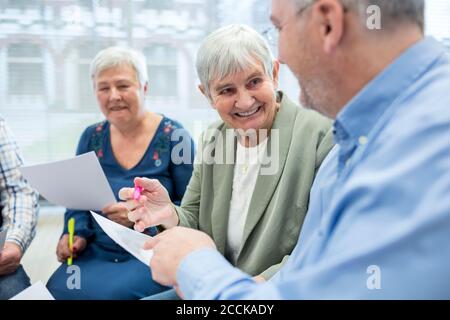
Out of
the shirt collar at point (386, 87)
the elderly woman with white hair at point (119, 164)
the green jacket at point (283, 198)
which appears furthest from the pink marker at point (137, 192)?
the shirt collar at point (386, 87)

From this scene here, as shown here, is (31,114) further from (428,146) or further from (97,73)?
(428,146)

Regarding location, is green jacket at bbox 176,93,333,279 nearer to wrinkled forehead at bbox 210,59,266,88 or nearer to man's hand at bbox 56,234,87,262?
wrinkled forehead at bbox 210,59,266,88

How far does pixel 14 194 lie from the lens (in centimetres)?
146

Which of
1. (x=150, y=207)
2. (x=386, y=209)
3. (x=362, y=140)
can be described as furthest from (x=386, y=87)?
(x=150, y=207)

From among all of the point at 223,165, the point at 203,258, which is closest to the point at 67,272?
the point at 223,165

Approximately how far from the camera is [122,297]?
4.52 feet

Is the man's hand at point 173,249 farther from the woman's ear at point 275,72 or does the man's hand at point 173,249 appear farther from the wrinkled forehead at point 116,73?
the wrinkled forehead at point 116,73

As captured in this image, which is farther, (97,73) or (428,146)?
(97,73)

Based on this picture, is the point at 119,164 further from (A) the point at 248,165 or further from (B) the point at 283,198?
(B) the point at 283,198

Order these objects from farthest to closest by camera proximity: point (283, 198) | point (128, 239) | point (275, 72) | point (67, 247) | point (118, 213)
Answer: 1. point (67, 247)
2. point (118, 213)
3. point (275, 72)
4. point (283, 198)
5. point (128, 239)

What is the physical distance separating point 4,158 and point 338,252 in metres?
1.29

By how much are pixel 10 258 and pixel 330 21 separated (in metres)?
1.22

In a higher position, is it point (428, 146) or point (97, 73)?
point (97, 73)
